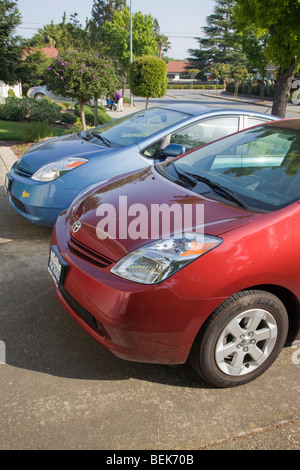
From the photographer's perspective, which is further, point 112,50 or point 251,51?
point 112,50

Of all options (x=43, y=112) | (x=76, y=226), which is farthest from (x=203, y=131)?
(x=43, y=112)

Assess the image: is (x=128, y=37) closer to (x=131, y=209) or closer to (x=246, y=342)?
(x=131, y=209)

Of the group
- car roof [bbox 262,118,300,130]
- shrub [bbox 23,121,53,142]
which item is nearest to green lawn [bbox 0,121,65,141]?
shrub [bbox 23,121,53,142]

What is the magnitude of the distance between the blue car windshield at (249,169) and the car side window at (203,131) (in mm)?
1072

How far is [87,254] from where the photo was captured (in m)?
2.58

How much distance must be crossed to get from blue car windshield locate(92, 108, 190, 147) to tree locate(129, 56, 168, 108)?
10342 millimetres

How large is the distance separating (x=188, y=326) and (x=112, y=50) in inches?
1917

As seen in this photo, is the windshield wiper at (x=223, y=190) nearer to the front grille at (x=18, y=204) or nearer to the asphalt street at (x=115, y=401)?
the asphalt street at (x=115, y=401)

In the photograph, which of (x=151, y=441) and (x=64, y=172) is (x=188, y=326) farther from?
(x=64, y=172)

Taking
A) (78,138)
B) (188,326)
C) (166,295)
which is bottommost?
(188,326)
